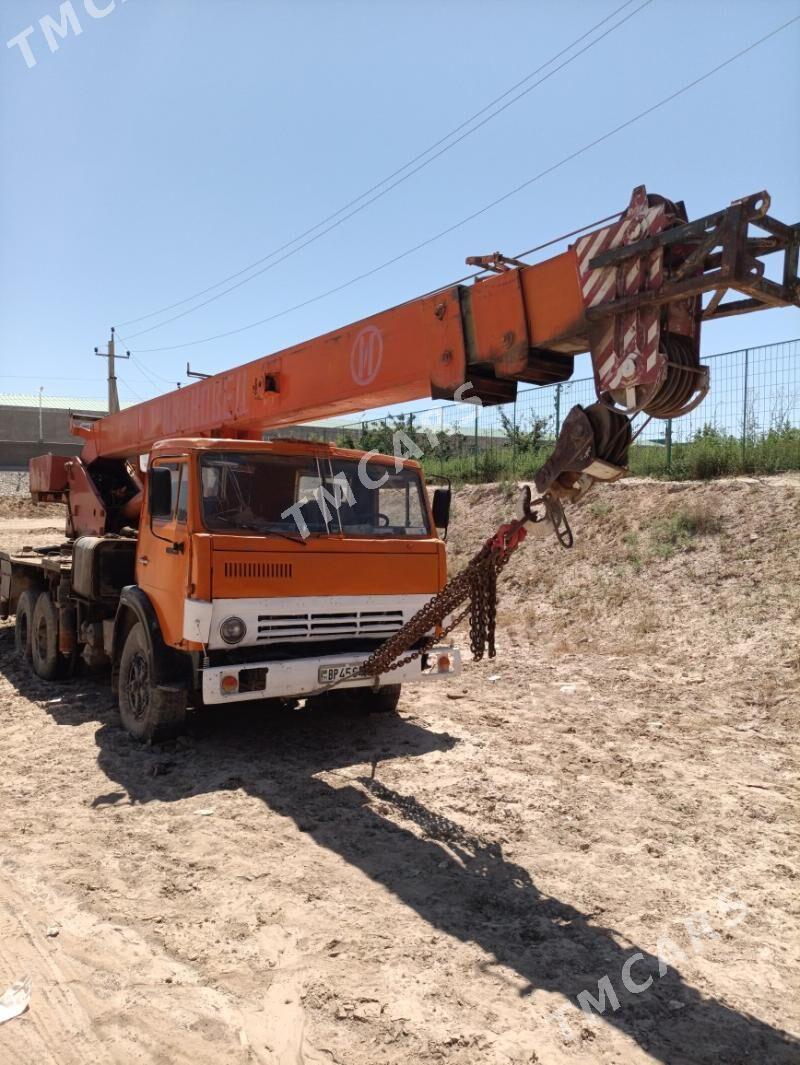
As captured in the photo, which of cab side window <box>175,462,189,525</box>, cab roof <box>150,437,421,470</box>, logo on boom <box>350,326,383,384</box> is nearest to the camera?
logo on boom <box>350,326,383,384</box>

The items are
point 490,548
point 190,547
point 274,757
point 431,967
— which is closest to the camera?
point 431,967

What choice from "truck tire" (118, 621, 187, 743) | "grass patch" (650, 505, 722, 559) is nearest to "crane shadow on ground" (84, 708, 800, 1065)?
"truck tire" (118, 621, 187, 743)

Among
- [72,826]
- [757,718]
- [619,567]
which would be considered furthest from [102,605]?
[619,567]

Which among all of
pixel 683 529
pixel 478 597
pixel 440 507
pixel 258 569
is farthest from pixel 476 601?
pixel 683 529

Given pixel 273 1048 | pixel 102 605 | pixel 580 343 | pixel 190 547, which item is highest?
pixel 580 343

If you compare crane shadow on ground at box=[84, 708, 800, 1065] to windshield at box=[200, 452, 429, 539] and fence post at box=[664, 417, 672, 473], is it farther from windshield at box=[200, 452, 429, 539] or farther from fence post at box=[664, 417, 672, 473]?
fence post at box=[664, 417, 672, 473]

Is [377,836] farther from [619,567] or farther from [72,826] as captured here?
[619,567]

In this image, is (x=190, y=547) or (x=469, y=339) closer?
(x=469, y=339)

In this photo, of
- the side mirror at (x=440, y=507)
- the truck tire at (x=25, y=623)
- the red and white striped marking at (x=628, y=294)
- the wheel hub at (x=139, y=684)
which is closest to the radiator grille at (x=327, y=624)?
the side mirror at (x=440, y=507)

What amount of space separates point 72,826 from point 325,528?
253cm

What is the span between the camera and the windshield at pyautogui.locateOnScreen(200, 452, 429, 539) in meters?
5.59

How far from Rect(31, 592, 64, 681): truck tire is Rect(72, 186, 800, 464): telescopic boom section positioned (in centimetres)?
400

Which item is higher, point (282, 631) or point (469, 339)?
point (469, 339)

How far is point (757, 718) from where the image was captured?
6656 mm
